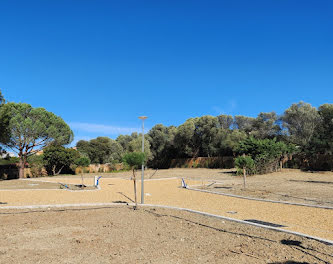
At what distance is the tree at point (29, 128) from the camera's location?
84.8 feet

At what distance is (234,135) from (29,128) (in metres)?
24.2

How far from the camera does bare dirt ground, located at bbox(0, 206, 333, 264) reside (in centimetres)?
423

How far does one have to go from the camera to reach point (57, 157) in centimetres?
2995

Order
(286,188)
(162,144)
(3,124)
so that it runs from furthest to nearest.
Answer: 1. (162,144)
2. (3,124)
3. (286,188)

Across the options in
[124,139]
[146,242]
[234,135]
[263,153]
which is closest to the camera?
[146,242]

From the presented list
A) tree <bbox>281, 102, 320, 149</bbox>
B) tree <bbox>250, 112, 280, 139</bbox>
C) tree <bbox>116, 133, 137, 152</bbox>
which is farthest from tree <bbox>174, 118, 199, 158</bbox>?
tree <bbox>116, 133, 137, 152</bbox>

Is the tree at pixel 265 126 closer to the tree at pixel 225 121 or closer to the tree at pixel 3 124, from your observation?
the tree at pixel 225 121

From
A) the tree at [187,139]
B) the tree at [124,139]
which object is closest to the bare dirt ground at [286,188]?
the tree at [187,139]

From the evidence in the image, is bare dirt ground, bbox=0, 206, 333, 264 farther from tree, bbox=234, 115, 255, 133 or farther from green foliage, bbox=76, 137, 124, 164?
green foliage, bbox=76, 137, 124, 164

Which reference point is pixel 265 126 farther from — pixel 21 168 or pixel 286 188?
pixel 21 168

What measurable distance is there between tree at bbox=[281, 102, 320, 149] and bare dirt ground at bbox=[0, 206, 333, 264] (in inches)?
1132

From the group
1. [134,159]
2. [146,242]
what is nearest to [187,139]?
[134,159]

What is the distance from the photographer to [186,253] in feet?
14.6

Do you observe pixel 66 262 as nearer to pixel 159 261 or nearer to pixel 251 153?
pixel 159 261
